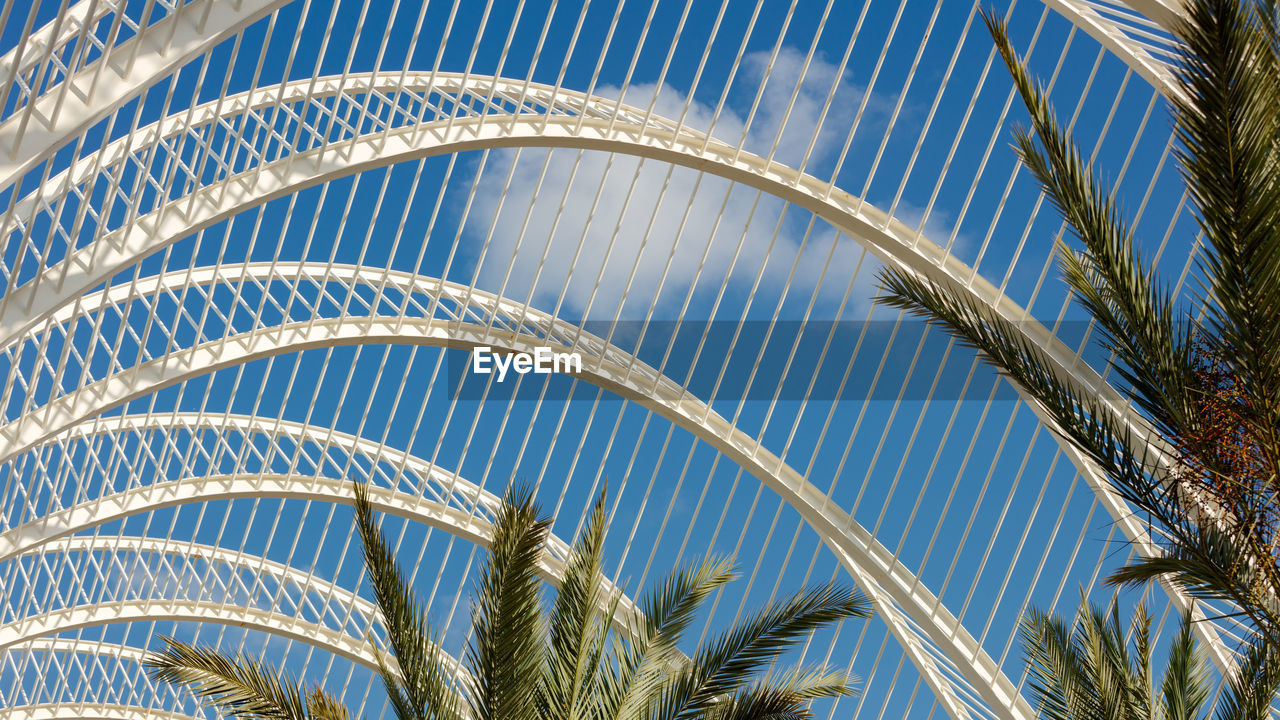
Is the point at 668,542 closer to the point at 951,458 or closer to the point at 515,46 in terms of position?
the point at 951,458

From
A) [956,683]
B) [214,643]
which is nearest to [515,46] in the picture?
[956,683]

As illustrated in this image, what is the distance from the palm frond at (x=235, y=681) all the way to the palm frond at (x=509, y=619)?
1.56 meters

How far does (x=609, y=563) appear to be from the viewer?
24.2 meters

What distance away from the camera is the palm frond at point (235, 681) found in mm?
10445

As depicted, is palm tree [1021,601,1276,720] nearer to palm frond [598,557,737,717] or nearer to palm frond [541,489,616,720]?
palm frond [598,557,737,717]

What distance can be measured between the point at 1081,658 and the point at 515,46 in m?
11.5

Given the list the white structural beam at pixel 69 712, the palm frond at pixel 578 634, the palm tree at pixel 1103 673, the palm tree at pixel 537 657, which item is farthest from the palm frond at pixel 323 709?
the white structural beam at pixel 69 712

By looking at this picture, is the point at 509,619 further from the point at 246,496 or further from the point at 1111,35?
the point at 246,496

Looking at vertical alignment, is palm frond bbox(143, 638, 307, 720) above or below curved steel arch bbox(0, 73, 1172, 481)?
below

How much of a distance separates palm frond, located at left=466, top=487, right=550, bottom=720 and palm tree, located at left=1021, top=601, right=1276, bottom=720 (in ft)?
14.4

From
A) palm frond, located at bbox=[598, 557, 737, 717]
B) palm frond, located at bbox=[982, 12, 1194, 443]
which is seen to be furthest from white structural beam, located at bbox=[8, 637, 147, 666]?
palm frond, located at bbox=[982, 12, 1194, 443]

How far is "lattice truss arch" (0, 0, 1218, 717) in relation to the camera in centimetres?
1112

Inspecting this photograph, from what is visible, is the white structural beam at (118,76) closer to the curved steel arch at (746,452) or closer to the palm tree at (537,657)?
the palm tree at (537,657)

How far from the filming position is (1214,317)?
Answer: 8.52 metres
